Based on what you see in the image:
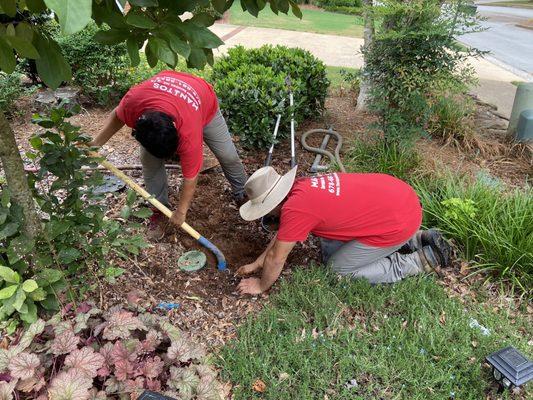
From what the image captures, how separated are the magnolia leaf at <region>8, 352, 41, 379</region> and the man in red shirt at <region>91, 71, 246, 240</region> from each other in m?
1.39

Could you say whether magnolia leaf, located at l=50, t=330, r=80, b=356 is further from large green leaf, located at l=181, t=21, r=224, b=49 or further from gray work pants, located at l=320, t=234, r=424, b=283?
gray work pants, located at l=320, t=234, r=424, b=283

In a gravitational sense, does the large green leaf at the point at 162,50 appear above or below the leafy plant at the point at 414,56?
above

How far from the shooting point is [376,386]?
2.32 m

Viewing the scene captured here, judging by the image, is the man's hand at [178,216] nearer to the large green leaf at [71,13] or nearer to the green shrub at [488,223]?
the green shrub at [488,223]

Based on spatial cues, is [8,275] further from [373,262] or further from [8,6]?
[373,262]

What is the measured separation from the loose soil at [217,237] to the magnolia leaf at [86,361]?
54 cm

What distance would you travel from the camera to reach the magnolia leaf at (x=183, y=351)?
201 cm

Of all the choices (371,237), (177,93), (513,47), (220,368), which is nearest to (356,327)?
(371,237)

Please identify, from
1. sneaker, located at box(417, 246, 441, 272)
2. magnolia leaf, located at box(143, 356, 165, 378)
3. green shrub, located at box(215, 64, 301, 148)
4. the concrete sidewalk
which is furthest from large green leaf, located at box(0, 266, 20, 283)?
the concrete sidewalk

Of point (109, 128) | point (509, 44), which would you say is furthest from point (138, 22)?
point (509, 44)

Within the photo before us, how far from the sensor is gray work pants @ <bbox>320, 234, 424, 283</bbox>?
3.11 meters

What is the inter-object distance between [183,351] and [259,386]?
0.52 m

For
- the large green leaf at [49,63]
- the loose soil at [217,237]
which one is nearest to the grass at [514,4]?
the loose soil at [217,237]

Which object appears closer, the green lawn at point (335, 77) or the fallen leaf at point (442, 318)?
the fallen leaf at point (442, 318)
